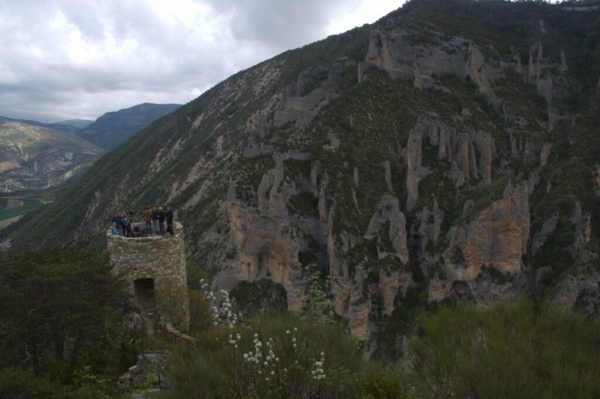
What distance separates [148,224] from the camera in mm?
13789

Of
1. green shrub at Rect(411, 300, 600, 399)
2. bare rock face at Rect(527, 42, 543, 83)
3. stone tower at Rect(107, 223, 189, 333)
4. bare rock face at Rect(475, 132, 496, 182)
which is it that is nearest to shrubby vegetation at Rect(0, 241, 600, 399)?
green shrub at Rect(411, 300, 600, 399)

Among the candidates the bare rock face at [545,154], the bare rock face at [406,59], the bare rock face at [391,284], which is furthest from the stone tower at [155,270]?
the bare rock face at [406,59]

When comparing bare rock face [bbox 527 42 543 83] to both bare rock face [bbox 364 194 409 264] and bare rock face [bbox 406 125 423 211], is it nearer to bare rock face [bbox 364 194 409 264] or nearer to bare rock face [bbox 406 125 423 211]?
bare rock face [bbox 406 125 423 211]

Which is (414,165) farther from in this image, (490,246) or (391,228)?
(490,246)

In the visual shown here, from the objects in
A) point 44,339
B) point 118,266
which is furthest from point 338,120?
point 44,339

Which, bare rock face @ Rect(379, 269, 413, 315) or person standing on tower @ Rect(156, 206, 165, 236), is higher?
person standing on tower @ Rect(156, 206, 165, 236)

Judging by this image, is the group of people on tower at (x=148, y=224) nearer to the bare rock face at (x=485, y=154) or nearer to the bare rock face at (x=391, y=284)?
the bare rock face at (x=391, y=284)

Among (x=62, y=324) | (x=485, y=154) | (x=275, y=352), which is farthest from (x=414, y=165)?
(x=62, y=324)

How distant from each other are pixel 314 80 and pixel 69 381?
59188mm

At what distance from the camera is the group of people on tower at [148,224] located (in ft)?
43.1

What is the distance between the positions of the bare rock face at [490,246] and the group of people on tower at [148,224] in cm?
2381

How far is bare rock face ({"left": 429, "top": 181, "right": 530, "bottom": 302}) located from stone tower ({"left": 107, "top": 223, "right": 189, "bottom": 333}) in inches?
939

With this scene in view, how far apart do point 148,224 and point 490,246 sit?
2589 cm

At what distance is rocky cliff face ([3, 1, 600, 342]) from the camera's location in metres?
29.2
